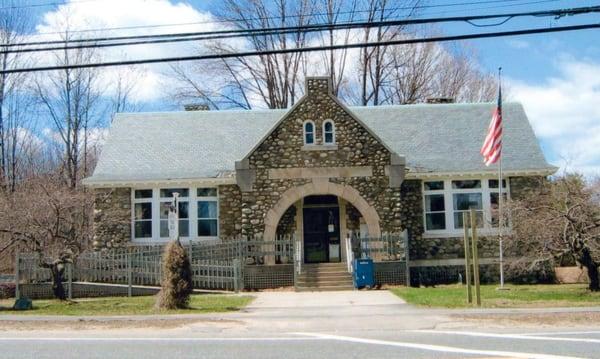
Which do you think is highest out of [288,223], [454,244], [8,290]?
[288,223]

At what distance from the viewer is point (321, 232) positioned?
25656 mm

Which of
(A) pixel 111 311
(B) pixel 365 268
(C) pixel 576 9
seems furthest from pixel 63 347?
(B) pixel 365 268

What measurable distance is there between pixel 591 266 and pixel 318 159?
10.0 m

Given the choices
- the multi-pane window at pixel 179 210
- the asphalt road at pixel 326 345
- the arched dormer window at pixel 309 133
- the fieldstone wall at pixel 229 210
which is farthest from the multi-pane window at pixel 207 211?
the asphalt road at pixel 326 345

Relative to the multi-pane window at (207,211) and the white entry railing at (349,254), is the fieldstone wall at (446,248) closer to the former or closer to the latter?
the white entry railing at (349,254)

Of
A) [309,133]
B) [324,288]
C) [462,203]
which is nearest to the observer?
[324,288]

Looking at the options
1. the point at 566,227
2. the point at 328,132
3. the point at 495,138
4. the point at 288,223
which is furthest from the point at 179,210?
the point at 566,227

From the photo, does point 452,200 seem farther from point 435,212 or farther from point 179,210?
point 179,210

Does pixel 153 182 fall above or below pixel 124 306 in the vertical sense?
above

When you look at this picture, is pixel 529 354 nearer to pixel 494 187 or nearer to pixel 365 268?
pixel 365 268

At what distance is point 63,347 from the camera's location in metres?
10.5

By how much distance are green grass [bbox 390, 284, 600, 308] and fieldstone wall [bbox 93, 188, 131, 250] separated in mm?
10845

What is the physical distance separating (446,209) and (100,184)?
532 inches

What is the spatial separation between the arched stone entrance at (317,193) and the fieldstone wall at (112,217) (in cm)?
577
